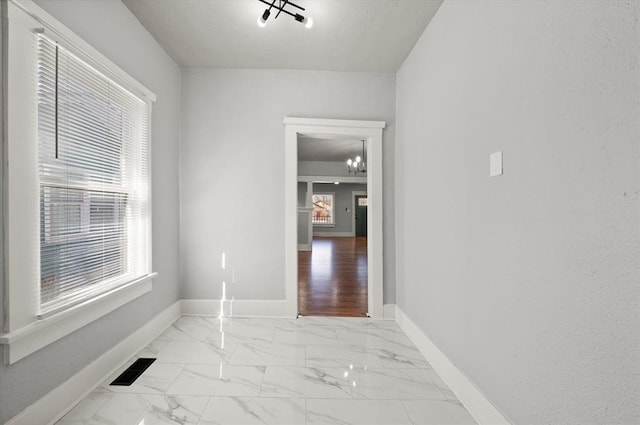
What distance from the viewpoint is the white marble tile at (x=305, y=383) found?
6.50ft

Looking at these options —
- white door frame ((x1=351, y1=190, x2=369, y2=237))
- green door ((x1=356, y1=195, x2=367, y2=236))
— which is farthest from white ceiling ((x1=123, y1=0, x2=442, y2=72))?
green door ((x1=356, y1=195, x2=367, y2=236))

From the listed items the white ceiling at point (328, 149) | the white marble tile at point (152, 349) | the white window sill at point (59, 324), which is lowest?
the white marble tile at point (152, 349)

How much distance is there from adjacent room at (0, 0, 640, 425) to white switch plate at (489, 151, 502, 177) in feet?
0.04

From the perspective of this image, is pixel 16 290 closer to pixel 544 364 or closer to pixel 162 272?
pixel 162 272

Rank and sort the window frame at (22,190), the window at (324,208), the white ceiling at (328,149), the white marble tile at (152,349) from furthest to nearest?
the window at (324,208), the white ceiling at (328,149), the white marble tile at (152,349), the window frame at (22,190)

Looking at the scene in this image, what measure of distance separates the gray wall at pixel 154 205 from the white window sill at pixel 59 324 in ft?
0.19

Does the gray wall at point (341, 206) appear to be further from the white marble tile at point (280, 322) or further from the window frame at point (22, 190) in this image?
the window frame at point (22, 190)

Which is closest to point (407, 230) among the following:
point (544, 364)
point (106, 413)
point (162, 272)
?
point (544, 364)

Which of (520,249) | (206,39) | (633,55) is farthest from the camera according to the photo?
(206,39)

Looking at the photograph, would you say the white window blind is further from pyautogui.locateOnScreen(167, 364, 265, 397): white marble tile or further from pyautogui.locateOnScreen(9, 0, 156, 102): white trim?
pyautogui.locateOnScreen(167, 364, 265, 397): white marble tile

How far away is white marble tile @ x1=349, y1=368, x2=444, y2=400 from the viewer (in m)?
1.98

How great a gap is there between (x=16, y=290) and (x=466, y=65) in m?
2.71

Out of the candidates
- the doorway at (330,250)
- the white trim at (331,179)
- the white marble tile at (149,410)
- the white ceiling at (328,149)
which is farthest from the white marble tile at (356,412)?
the white trim at (331,179)

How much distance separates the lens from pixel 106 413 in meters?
1.77
